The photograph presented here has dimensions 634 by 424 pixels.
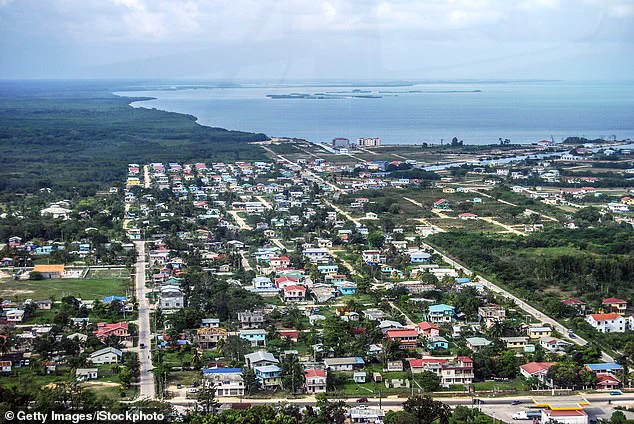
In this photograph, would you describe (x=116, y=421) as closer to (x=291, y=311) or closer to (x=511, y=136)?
(x=291, y=311)

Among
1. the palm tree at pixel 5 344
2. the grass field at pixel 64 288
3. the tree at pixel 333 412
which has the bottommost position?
the grass field at pixel 64 288

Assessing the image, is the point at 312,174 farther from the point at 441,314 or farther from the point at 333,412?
the point at 333,412

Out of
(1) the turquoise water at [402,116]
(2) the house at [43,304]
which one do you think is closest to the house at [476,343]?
(2) the house at [43,304]

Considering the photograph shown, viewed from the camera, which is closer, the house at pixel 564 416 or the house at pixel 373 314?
the house at pixel 564 416

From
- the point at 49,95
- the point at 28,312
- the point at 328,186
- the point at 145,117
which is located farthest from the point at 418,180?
the point at 49,95

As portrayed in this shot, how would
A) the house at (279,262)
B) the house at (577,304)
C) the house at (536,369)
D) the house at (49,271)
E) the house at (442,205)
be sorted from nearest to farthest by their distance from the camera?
the house at (536,369), the house at (577,304), the house at (49,271), the house at (279,262), the house at (442,205)

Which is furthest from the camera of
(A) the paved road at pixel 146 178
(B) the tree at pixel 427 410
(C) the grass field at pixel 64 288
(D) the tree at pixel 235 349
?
(A) the paved road at pixel 146 178

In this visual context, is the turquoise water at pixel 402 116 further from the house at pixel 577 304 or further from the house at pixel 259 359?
the house at pixel 259 359
